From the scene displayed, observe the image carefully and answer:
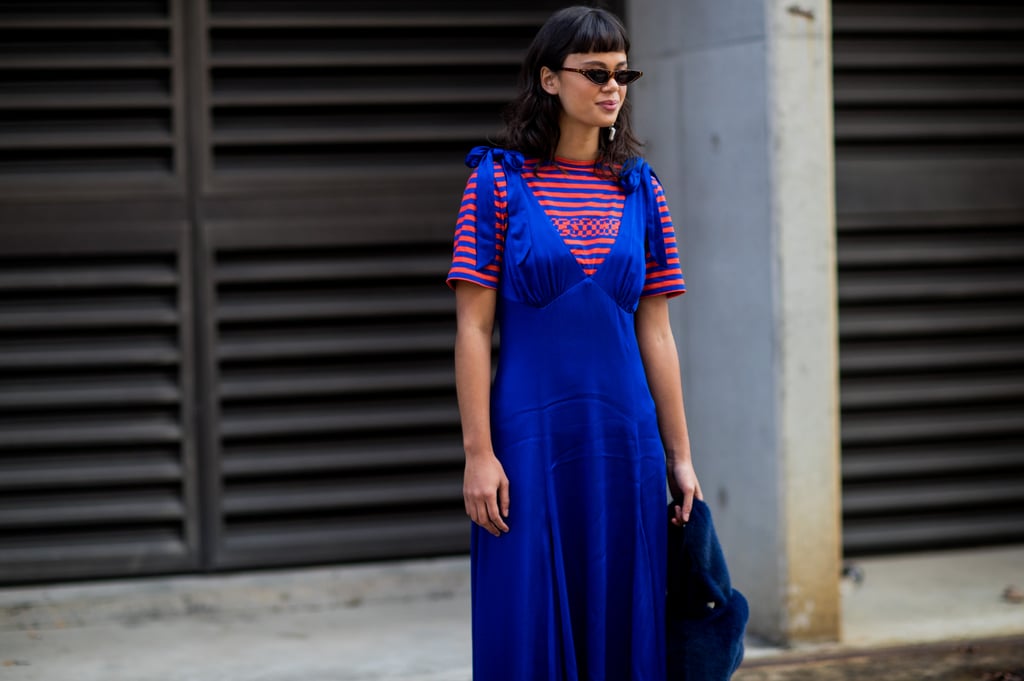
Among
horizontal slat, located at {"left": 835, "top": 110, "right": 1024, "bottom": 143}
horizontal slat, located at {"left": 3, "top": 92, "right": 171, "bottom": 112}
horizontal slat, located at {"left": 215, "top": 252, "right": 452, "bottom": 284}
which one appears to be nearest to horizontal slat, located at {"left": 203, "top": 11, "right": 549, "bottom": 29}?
horizontal slat, located at {"left": 3, "top": 92, "right": 171, "bottom": 112}

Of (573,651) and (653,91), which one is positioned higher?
(653,91)

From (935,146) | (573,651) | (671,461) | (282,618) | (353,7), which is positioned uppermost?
(353,7)

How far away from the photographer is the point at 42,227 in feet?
19.4

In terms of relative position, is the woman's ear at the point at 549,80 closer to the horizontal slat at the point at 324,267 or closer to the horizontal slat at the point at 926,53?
the horizontal slat at the point at 324,267

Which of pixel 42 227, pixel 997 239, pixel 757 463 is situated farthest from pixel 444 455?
pixel 997 239

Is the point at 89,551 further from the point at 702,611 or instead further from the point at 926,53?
the point at 926,53

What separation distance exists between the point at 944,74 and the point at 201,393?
13.3 feet

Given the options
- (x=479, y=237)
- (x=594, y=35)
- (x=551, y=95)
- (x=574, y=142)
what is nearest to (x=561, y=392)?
(x=479, y=237)

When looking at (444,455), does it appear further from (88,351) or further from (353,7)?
(353,7)

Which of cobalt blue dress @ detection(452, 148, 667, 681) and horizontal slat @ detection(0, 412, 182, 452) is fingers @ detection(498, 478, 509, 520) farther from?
horizontal slat @ detection(0, 412, 182, 452)

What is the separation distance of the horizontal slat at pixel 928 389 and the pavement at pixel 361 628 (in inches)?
31.9

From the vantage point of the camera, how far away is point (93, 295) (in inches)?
237

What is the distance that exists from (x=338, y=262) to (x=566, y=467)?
115 inches

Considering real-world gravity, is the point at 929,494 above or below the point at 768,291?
below
